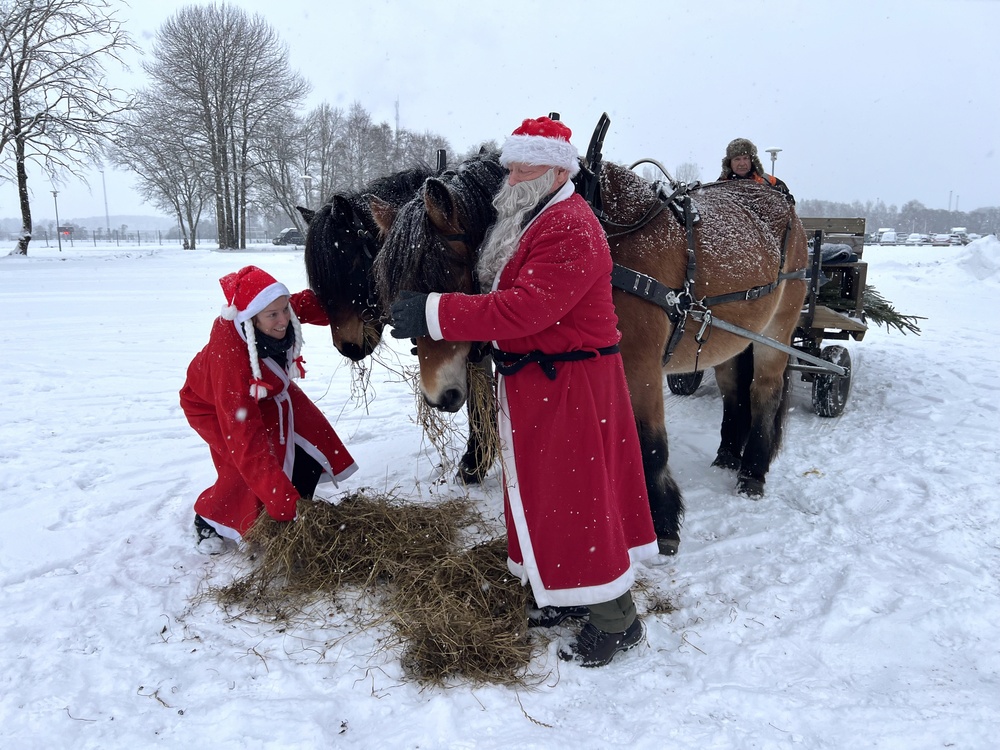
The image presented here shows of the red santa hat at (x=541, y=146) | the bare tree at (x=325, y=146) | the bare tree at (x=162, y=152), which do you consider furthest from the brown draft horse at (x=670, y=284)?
the bare tree at (x=325, y=146)

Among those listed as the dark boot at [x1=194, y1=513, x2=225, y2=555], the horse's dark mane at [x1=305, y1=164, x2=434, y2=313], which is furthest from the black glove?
the dark boot at [x1=194, y1=513, x2=225, y2=555]

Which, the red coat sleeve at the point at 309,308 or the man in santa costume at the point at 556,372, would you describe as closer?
the man in santa costume at the point at 556,372

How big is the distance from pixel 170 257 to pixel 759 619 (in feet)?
86.8

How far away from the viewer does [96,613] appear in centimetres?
243

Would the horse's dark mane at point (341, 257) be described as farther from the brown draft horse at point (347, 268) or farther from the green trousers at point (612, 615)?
the green trousers at point (612, 615)

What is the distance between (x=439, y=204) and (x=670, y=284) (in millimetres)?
1383

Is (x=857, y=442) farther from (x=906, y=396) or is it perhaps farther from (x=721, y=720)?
(x=721, y=720)

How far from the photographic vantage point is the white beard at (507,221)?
205cm

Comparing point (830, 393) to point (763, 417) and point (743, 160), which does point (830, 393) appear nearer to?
point (763, 417)

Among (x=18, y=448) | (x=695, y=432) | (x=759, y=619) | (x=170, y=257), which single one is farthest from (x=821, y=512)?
(x=170, y=257)

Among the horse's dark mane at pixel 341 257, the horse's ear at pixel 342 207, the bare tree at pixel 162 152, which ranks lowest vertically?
the horse's dark mane at pixel 341 257

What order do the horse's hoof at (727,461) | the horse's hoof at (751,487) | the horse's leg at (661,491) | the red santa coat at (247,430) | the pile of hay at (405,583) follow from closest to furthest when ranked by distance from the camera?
the pile of hay at (405,583) < the red santa coat at (247,430) < the horse's leg at (661,491) < the horse's hoof at (751,487) < the horse's hoof at (727,461)

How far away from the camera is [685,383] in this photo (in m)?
6.00

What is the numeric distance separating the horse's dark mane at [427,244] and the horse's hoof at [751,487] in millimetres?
2636
